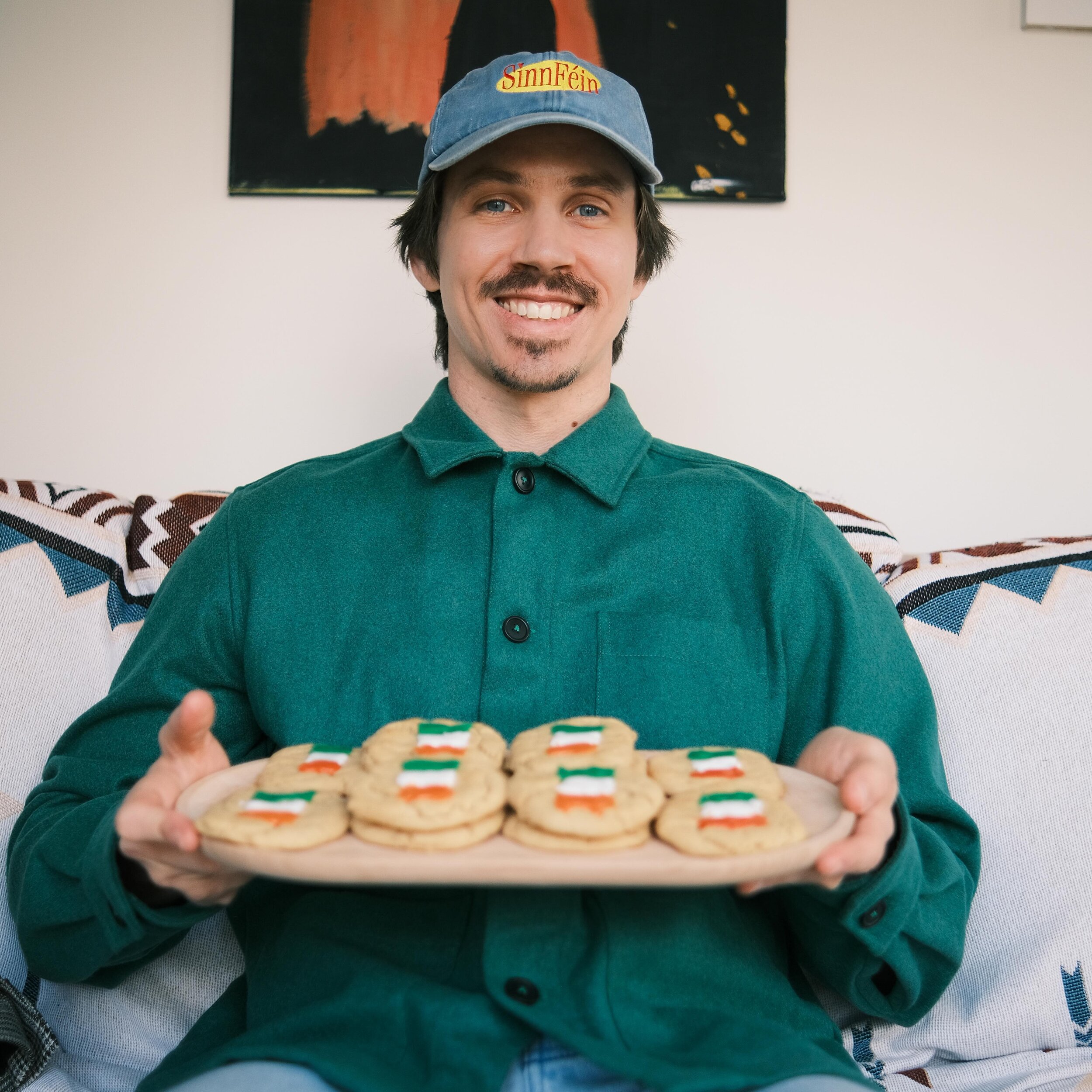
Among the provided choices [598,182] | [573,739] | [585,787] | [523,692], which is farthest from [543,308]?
[585,787]

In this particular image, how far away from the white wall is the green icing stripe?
1.42 m

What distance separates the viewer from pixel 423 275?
5.83 ft

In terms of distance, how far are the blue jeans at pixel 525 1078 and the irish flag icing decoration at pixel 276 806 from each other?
0.29 metres

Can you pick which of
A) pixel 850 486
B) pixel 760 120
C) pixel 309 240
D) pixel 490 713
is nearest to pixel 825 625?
pixel 490 713

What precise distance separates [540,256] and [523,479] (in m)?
0.36

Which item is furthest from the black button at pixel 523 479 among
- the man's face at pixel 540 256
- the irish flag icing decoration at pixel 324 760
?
the irish flag icing decoration at pixel 324 760

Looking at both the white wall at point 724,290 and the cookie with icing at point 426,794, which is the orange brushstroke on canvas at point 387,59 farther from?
the cookie with icing at point 426,794

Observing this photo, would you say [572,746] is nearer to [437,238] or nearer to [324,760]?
[324,760]

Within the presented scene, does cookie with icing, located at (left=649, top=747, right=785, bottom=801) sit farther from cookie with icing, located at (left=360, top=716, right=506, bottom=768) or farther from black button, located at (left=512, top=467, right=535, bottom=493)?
black button, located at (left=512, top=467, right=535, bottom=493)

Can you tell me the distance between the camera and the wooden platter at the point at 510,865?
0.80 meters

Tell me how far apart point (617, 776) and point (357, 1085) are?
1.28 ft

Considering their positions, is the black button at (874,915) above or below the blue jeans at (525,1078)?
above

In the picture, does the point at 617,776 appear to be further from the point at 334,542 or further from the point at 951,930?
the point at 334,542

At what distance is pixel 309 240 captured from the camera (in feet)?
7.29
